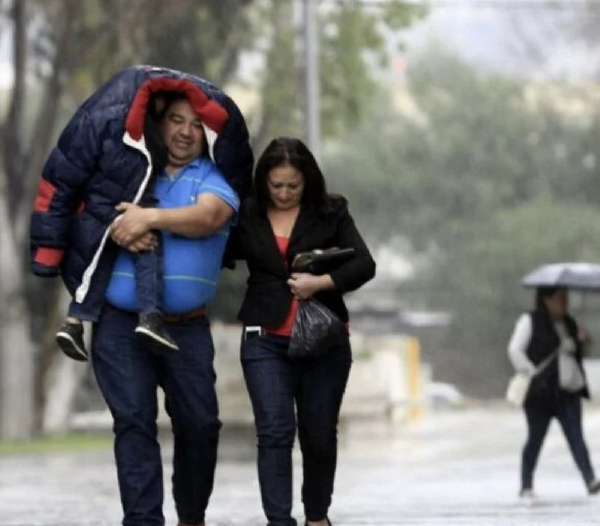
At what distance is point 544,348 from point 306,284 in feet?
22.4

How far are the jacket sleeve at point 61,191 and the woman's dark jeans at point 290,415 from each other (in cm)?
97

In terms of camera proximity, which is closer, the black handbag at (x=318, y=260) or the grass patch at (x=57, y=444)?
the black handbag at (x=318, y=260)

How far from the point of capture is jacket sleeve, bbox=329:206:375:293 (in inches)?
400

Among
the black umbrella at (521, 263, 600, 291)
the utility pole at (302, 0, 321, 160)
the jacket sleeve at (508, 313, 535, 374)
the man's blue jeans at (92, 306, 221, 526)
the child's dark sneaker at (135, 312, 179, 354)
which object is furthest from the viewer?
the utility pole at (302, 0, 321, 160)

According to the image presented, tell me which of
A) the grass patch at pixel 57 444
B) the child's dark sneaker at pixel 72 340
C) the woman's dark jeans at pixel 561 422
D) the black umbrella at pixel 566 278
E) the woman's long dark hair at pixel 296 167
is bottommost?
the grass patch at pixel 57 444

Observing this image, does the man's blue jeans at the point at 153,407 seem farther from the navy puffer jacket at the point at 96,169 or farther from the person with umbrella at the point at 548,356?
the person with umbrella at the point at 548,356

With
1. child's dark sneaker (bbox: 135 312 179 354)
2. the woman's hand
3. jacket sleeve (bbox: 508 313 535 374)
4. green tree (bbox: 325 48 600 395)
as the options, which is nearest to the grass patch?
jacket sleeve (bbox: 508 313 535 374)

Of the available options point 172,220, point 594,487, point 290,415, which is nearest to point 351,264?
point 290,415

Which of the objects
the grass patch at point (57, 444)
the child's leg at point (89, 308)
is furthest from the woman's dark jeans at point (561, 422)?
the grass patch at point (57, 444)

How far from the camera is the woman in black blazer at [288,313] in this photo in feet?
33.2

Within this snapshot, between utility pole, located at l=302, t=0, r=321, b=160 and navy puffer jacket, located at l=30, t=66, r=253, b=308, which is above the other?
utility pole, located at l=302, t=0, r=321, b=160

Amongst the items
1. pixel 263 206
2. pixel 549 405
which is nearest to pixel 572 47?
pixel 549 405

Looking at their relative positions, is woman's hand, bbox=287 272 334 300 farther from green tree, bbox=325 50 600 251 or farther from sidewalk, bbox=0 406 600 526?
green tree, bbox=325 50 600 251

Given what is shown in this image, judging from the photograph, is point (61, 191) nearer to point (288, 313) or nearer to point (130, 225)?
point (130, 225)
